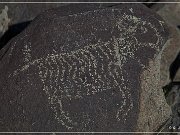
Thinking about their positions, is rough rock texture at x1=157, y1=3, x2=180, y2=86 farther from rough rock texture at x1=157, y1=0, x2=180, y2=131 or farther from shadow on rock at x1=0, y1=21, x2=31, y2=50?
shadow on rock at x1=0, y1=21, x2=31, y2=50

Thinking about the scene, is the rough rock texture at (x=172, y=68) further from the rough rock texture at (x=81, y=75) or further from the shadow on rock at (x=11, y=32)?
the shadow on rock at (x=11, y=32)

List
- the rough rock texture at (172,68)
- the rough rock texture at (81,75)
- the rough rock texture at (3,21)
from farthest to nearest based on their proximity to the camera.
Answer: the rough rock texture at (3,21), the rough rock texture at (172,68), the rough rock texture at (81,75)

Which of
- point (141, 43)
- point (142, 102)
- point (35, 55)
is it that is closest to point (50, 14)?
point (35, 55)

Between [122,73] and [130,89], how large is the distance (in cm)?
10

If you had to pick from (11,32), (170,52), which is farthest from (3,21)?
(170,52)

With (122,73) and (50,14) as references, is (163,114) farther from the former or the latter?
(50,14)

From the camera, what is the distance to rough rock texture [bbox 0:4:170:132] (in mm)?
2699

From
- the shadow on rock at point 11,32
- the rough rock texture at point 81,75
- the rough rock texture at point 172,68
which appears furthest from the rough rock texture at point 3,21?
the rough rock texture at point 172,68

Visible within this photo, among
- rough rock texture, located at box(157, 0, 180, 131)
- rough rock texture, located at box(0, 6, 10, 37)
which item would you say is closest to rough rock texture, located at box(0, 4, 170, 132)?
rough rock texture, located at box(157, 0, 180, 131)

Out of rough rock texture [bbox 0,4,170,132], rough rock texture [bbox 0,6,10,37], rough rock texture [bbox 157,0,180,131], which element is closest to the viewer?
rough rock texture [bbox 0,4,170,132]

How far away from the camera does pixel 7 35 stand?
3646mm

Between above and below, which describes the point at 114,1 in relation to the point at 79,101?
above

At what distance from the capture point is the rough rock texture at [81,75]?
8.86ft

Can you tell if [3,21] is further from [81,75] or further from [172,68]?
[172,68]
